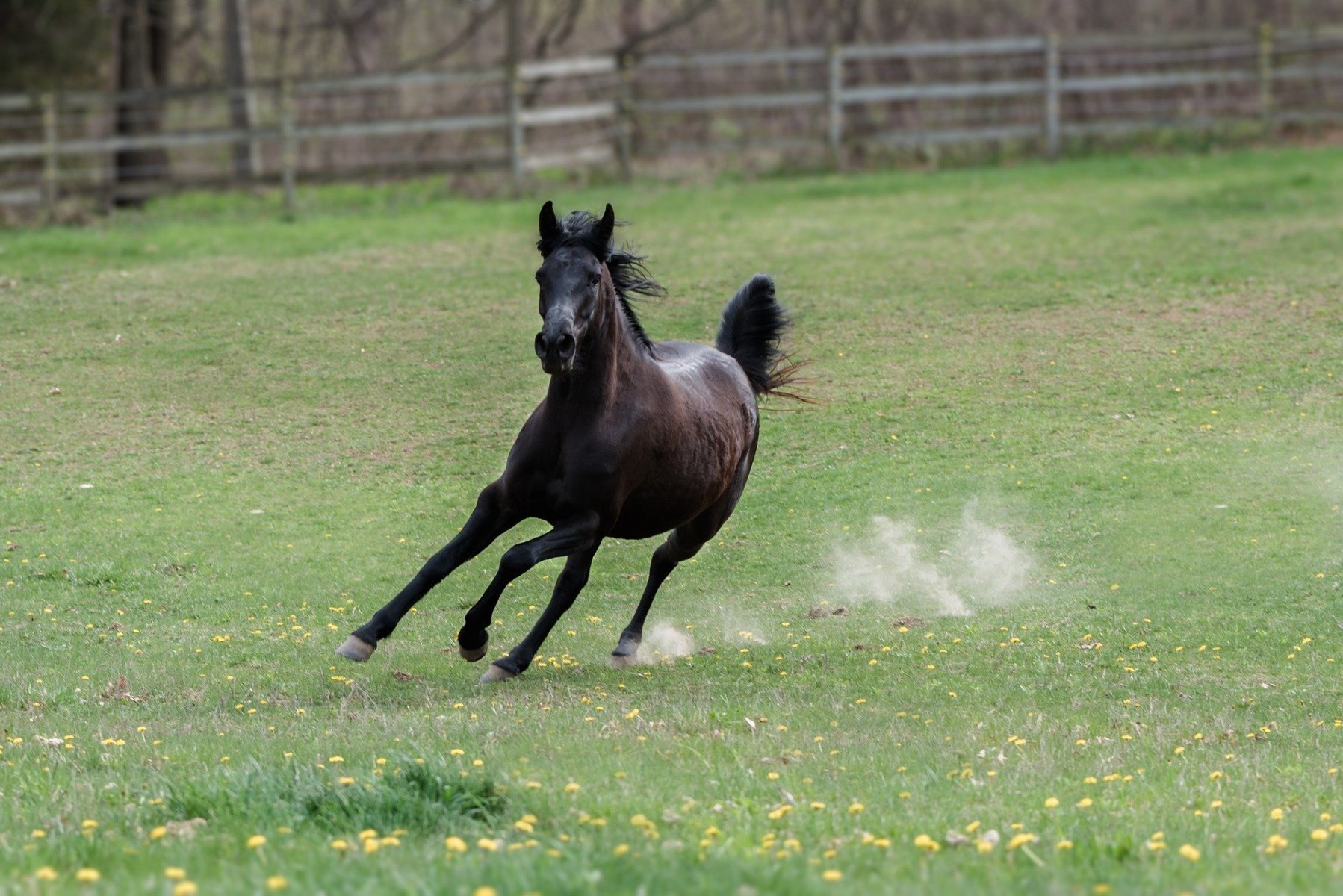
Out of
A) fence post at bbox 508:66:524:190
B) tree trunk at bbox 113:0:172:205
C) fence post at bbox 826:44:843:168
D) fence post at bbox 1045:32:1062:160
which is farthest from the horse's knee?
fence post at bbox 1045:32:1062:160

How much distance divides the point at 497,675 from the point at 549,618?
43 cm

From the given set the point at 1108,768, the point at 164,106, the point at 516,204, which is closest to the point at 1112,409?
the point at 1108,768

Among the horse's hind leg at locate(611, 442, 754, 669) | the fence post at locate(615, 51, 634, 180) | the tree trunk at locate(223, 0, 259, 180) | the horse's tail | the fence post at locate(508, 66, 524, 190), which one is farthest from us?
the tree trunk at locate(223, 0, 259, 180)

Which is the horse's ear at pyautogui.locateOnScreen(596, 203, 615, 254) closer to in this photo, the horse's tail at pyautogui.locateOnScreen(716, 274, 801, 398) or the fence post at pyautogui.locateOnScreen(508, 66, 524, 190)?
the horse's tail at pyautogui.locateOnScreen(716, 274, 801, 398)

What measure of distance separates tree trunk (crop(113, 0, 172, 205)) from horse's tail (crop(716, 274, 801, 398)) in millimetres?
17260

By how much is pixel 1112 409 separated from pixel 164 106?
63.8 ft

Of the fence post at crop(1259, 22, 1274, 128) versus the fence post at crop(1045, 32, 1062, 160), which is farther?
the fence post at crop(1259, 22, 1274, 128)

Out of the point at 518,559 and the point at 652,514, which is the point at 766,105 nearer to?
the point at 652,514

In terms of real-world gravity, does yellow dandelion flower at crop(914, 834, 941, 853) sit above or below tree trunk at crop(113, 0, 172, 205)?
below

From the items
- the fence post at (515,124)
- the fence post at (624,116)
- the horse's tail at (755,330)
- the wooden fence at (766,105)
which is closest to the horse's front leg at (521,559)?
the horse's tail at (755,330)

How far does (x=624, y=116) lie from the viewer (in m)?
27.5

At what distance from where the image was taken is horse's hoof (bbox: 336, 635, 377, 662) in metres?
7.91

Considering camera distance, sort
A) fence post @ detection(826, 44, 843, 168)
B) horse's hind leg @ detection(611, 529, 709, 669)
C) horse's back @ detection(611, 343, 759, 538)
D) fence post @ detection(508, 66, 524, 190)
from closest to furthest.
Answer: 1. horse's back @ detection(611, 343, 759, 538)
2. horse's hind leg @ detection(611, 529, 709, 669)
3. fence post @ detection(508, 66, 524, 190)
4. fence post @ detection(826, 44, 843, 168)

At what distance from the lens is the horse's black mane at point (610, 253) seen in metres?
7.87
